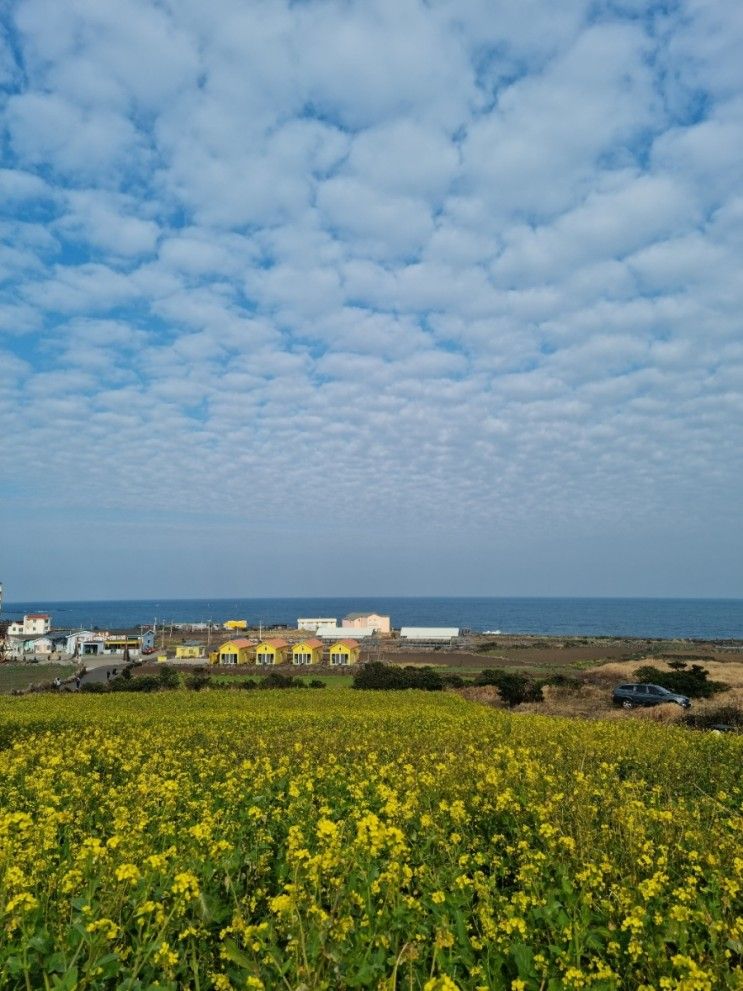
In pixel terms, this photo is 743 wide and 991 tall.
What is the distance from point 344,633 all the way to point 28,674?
63.7 m

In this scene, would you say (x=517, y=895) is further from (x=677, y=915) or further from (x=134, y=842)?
(x=134, y=842)

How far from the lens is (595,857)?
210 inches

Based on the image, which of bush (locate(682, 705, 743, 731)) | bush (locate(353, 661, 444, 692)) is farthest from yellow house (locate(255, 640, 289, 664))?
bush (locate(682, 705, 743, 731))

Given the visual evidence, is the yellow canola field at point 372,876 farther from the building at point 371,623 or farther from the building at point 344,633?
the building at point 371,623

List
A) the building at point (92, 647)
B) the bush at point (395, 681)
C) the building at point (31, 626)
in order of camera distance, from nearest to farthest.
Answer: the bush at point (395, 681), the building at point (92, 647), the building at point (31, 626)

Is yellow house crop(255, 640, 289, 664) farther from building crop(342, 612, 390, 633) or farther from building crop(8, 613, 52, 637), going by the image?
building crop(8, 613, 52, 637)

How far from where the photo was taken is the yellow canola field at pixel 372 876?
360 centimetres

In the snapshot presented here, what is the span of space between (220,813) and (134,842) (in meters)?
1.43

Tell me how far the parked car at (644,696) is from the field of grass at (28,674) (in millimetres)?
43144

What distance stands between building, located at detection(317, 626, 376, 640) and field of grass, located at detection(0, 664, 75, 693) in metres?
51.8

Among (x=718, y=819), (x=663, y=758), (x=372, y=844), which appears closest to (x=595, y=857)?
(x=372, y=844)

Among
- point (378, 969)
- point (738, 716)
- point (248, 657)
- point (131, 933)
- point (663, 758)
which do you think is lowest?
point (248, 657)

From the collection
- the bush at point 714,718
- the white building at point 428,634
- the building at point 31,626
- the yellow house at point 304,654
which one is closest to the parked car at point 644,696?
the bush at point 714,718

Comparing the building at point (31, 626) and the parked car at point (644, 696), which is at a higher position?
the parked car at point (644, 696)
